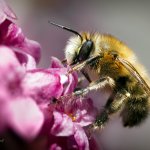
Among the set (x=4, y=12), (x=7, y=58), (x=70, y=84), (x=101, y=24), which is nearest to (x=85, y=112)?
(x=70, y=84)

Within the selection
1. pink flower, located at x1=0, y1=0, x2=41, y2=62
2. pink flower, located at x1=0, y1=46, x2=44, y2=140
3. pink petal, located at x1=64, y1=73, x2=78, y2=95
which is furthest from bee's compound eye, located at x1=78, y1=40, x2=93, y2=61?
pink flower, located at x1=0, y1=46, x2=44, y2=140

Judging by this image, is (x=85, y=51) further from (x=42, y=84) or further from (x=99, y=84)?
(x=42, y=84)

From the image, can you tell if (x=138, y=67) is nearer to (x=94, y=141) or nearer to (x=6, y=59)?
(x=94, y=141)

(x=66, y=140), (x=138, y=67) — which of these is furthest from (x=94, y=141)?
(x=138, y=67)

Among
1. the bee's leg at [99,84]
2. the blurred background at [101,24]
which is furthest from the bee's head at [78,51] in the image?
the blurred background at [101,24]

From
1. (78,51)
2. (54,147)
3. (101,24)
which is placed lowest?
(101,24)

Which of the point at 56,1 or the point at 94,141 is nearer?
the point at 94,141

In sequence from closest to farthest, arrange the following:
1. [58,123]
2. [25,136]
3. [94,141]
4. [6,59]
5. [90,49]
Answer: [25,136]
[6,59]
[58,123]
[94,141]
[90,49]
